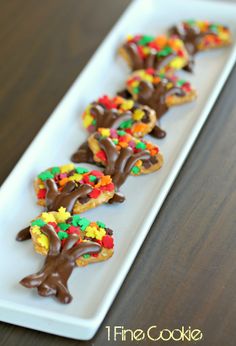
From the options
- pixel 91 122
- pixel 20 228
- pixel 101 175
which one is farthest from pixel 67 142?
pixel 20 228

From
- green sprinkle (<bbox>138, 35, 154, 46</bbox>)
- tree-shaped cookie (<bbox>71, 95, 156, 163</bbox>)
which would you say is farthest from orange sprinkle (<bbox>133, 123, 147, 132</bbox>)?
green sprinkle (<bbox>138, 35, 154, 46</bbox>)

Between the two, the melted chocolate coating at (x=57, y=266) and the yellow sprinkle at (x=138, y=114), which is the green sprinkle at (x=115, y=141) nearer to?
the yellow sprinkle at (x=138, y=114)

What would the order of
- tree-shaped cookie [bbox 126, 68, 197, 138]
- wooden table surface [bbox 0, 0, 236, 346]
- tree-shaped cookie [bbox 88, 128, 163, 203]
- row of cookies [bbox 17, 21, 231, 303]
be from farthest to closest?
tree-shaped cookie [bbox 126, 68, 197, 138] → tree-shaped cookie [bbox 88, 128, 163, 203] → row of cookies [bbox 17, 21, 231, 303] → wooden table surface [bbox 0, 0, 236, 346]

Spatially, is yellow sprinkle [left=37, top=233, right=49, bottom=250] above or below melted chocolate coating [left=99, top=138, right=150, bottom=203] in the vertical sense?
below

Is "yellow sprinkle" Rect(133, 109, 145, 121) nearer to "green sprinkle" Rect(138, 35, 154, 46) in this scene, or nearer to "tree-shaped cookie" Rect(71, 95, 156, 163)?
"tree-shaped cookie" Rect(71, 95, 156, 163)

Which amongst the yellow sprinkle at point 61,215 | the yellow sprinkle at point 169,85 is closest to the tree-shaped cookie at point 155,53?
the yellow sprinkle at point 169,85

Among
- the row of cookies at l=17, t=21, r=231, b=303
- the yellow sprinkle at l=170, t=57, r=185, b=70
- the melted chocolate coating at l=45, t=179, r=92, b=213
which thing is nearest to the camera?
the row of cookies at l=17, t=21, r=231, b=303

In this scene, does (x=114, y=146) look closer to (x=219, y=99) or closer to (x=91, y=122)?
(x=91, y=122)
